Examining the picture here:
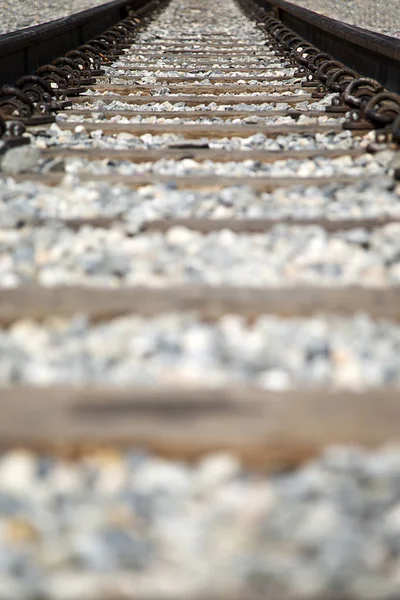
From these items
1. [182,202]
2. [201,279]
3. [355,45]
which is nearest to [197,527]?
[201,279]

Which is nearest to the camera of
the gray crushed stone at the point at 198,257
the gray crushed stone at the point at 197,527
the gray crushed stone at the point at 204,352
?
the gray crushed stone at the point at 197,527

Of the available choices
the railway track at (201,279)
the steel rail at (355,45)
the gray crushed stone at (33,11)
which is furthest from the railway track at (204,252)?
the gray crushed stone at (33,11)

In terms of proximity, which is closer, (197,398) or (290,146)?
(197,398)

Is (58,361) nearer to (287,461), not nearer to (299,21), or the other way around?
(287,461)

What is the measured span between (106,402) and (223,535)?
1.41 ft

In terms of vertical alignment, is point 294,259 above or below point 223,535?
above

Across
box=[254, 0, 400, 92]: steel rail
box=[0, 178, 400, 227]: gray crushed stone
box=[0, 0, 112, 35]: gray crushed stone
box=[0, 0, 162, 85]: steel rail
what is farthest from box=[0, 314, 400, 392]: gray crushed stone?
box=[0, 0, 112, 35]: gray crushed stone

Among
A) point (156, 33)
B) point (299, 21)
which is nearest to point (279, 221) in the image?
point (299, 21)

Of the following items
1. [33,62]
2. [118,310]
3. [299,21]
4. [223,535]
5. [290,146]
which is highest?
[299,21]

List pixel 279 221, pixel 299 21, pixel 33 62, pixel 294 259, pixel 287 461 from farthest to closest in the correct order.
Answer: pixel 299 21, pixel 33 62, pixel 279 221, pixel 294 259, pixel 287 461

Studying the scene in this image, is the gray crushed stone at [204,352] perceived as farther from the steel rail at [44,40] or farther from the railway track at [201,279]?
the steel rail at [44,40]

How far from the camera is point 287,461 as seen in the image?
1.64 m

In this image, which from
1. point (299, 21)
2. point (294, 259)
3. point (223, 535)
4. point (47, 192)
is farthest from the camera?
point (299, 21)

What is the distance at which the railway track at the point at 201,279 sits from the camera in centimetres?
169
